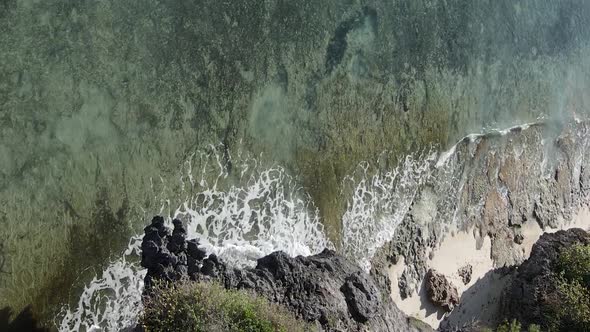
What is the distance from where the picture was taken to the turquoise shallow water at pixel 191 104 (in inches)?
530

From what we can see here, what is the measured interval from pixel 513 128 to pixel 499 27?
361 centimetres

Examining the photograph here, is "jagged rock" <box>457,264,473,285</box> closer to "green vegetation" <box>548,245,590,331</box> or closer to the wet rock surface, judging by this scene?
the wet rock surface

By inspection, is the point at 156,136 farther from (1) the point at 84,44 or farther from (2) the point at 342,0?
(2) the point at 342,0

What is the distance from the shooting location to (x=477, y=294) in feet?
64.7

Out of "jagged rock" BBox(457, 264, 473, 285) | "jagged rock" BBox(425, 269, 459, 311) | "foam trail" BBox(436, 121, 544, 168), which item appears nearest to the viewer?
"jagged rock" BBox(425, 269, 459, 311)

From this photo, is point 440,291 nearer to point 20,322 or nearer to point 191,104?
point 191,104

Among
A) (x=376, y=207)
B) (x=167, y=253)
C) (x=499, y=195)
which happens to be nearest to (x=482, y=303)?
(x=499, y=195)

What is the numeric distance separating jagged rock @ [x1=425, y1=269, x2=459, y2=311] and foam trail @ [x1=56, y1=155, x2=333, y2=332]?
3410 millimetres

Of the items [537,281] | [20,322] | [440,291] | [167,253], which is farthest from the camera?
[537,281]

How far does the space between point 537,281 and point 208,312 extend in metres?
10.8

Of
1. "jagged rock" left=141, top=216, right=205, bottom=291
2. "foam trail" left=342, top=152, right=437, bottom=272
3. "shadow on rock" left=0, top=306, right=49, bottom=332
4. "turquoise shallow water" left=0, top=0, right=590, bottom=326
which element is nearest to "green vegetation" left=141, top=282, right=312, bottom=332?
"jagged rock" left=141, top=216, right=205, bottom=291

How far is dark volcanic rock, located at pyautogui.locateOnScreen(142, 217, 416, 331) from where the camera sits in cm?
1331

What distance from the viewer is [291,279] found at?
14.1 m

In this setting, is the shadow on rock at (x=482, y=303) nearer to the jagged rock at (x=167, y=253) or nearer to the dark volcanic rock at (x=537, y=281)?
the dark volcanic rock at (x=537, y=281)
